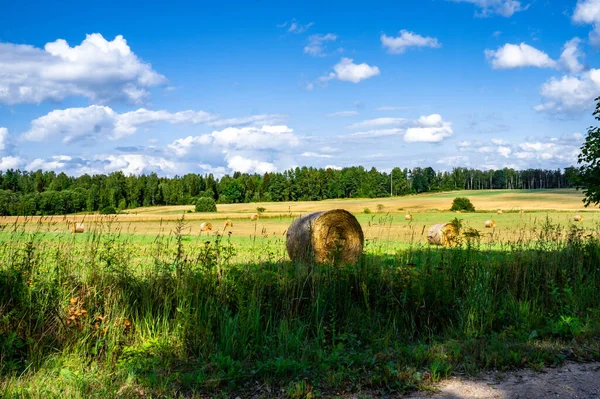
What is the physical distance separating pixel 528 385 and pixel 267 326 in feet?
10.2

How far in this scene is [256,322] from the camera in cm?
620

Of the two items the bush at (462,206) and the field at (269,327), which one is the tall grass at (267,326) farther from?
the bush at (462,206)

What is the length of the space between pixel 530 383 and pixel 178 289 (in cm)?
445

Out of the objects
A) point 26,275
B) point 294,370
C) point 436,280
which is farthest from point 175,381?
point 436,280

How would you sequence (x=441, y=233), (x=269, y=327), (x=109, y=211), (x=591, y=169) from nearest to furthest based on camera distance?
(x=269, y=327) → (x=591, y=169) → (x=109, y=211) → (x=441, y=233)

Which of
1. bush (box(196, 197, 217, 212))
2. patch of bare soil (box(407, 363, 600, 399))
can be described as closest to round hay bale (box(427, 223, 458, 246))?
patch of bare soil (box(407, 363, 600, 399))

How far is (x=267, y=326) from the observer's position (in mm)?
6301

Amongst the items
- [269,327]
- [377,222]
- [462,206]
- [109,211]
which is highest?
[109,211]

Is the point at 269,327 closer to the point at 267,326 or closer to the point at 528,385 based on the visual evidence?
the point at 267,326

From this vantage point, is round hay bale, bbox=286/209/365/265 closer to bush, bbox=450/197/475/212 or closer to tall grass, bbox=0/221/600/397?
tall grass, bbox=0/221/600/397

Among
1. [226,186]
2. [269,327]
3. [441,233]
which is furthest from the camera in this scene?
[226,186]

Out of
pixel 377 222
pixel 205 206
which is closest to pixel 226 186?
pixel 205 206

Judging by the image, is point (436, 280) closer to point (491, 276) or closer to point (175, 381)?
point (491, 276)

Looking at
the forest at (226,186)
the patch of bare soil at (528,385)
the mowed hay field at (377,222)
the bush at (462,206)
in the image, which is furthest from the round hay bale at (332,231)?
the forest at (226,186)
